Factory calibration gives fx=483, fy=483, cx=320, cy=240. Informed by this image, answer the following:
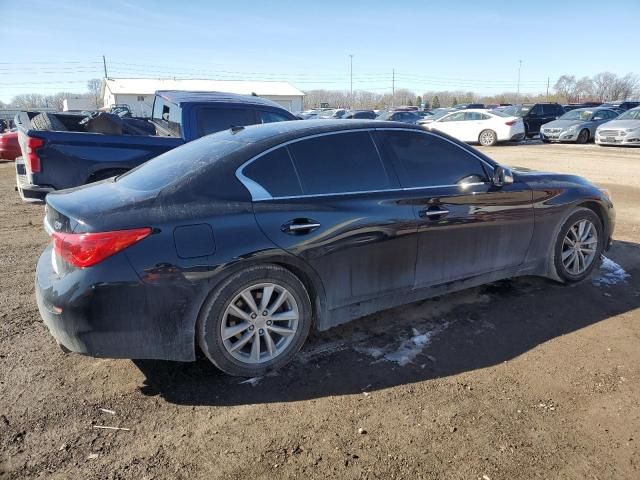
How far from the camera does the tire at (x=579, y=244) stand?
179 inches

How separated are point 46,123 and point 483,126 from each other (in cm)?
1687

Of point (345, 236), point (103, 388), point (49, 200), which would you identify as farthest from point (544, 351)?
point (49, 200)

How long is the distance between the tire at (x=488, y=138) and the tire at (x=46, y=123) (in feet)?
54.4

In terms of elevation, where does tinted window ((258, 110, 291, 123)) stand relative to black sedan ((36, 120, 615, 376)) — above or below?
above

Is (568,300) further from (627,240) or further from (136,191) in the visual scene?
(136,191)

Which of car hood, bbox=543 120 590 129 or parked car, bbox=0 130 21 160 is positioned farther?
car hood, bbox=543 120 590 129

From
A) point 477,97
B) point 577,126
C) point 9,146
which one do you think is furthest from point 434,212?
point 477,97

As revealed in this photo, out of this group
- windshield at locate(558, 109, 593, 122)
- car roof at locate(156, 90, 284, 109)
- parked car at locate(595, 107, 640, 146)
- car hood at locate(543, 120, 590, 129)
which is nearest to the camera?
car roof at locate(156, 90, 284, 109)

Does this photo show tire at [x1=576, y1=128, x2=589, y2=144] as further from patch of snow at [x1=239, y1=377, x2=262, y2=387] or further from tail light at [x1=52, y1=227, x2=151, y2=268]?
tail light at [x1=52, y1=227, x2=151, y2=268]

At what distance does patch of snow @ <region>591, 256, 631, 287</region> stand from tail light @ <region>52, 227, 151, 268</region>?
4270 mm

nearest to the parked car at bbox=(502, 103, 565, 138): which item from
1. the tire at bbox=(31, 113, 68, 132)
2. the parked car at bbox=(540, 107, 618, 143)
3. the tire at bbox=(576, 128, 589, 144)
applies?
the parked car at bbox=(540, 107, 618, 143)

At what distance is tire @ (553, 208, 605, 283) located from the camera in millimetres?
4539

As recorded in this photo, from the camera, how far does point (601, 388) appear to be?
3053mm

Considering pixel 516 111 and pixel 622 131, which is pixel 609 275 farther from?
pixel 516 111
